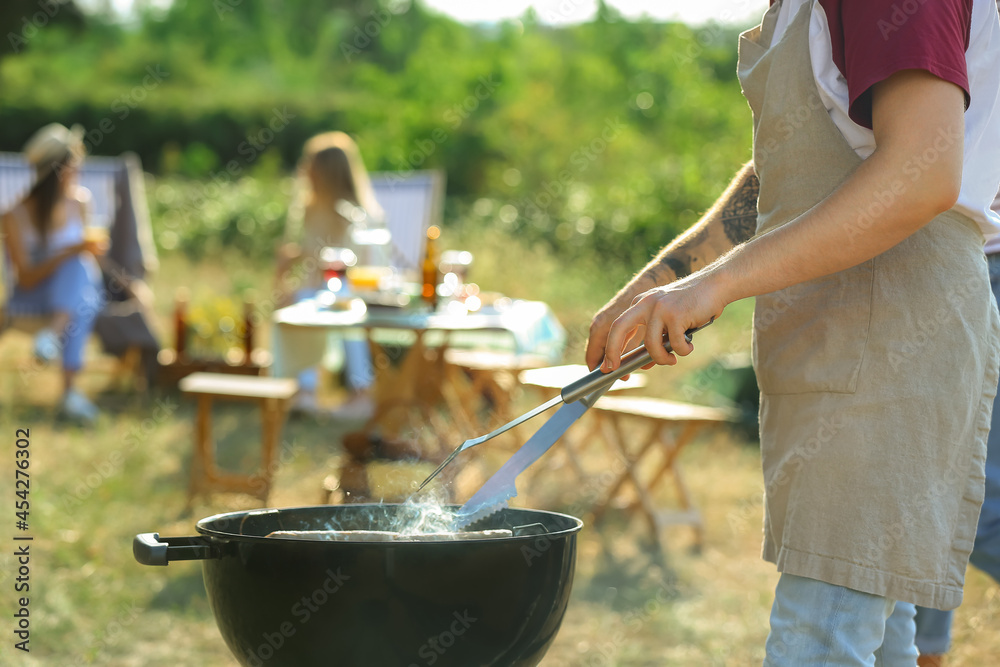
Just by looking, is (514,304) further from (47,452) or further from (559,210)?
(559,210)

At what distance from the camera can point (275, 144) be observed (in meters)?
20.5

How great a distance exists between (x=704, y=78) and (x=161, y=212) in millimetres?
8193

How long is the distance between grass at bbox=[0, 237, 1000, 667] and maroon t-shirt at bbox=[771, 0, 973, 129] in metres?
2.17

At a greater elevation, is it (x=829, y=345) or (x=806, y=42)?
(x=806, y=42)

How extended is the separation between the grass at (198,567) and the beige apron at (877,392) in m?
1.75

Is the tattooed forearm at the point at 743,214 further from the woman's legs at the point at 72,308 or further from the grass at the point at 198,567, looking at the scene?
the woman's legs at the point at 72,308

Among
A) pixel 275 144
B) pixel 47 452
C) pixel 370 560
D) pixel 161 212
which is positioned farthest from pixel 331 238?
pixel 275 144

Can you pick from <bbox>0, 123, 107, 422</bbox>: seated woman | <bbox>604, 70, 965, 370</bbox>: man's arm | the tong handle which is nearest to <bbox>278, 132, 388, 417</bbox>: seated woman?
<bbox>0, 123, 107, 422</bbox>: seated woman

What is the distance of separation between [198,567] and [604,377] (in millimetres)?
2841

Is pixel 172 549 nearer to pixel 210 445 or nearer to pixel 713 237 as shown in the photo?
pixel 713 237

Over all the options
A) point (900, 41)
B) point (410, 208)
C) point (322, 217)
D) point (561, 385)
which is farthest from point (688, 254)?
point (410, 208)

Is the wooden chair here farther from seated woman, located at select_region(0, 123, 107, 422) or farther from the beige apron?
seated woman, located at select_region(0, 123, 107, 422)

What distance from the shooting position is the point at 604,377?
1.37 metres

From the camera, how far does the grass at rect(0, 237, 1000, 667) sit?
2998 mm
